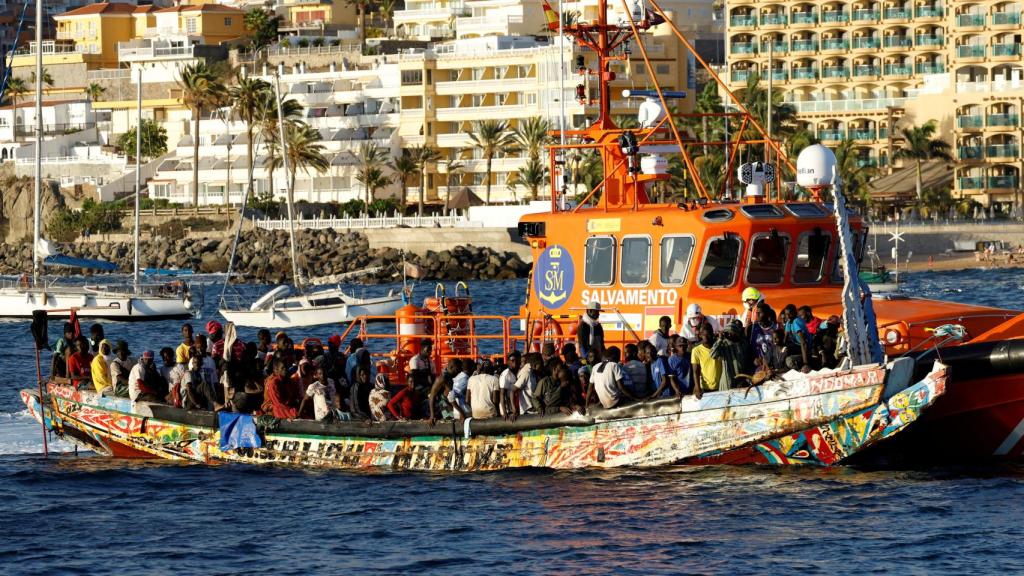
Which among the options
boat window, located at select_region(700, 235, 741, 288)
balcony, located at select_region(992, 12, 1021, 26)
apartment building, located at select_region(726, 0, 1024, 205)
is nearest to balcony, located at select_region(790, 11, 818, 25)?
apartment building, located at select_region(726, 0, 1024, 205)

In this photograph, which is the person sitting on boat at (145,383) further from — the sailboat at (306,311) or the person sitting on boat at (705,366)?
the sailboat at (306,311)

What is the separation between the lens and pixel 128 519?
22.5 metres

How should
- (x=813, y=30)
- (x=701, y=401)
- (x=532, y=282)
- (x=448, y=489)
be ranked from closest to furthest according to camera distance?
(x=701, y=401), (x=448, y=489), (x=532, y=282), (x=813, y=30)

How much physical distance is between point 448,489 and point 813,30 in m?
98.4

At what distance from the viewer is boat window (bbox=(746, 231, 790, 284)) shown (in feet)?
77.3

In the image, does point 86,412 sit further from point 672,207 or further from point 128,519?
point 672,207

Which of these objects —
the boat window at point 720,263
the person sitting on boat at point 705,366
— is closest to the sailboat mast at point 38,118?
the boat window at point 720,263

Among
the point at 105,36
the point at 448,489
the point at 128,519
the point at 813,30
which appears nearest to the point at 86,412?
the point at 128,519

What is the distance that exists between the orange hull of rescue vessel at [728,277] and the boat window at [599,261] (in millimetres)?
14

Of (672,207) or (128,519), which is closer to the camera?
(128,519)

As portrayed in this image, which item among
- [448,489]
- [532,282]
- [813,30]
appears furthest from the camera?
[813,30]

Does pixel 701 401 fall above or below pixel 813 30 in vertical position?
below

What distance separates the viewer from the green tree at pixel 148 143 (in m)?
138

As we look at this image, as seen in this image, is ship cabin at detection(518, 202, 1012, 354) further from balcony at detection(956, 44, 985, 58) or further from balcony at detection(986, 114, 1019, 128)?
balcony at detection(956, 44, 985, 58)
